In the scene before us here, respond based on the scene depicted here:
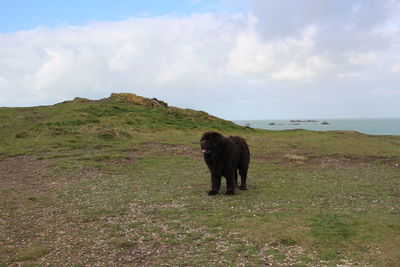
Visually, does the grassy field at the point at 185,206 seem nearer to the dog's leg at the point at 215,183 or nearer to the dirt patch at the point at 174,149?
the dirt patch at the point at 174,149

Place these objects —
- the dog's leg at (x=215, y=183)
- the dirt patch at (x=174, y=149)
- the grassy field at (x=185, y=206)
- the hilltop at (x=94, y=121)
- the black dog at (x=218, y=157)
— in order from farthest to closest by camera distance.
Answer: the hilltop at (x=94, y=121), the dirt patch at (x=174, y=149), the dog's leg at (x=215, y=183), the black dog at (x=218, y=157), the grassy field at (x=185, y=206)

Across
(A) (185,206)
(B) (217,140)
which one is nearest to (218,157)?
(B) (217,140)

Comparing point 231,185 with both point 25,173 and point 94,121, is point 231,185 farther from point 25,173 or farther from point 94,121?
point 94,121

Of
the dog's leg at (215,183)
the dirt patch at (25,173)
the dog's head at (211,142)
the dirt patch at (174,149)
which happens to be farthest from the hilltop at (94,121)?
the dog's head at (211,142)

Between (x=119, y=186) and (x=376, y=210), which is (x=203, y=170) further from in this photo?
(x=376, y=210)

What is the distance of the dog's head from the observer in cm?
1266

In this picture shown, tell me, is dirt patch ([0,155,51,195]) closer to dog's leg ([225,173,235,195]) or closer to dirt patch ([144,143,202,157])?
dirt patch ([144,143,202,157])

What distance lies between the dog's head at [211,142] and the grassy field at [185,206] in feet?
5.70

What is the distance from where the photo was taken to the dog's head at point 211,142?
1266 centimetres

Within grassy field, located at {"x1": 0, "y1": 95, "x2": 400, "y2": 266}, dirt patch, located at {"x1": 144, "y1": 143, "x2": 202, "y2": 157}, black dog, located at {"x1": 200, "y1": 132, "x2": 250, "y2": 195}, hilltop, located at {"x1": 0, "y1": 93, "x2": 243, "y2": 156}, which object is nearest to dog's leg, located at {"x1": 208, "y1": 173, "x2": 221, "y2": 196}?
black dog, located at {"x1": 200, "y1": 132, "x2": 250, "y2": 195}

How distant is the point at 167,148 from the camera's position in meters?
26.0

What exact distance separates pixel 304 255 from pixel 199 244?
2.26 metres

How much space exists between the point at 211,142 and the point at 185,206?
2517mm

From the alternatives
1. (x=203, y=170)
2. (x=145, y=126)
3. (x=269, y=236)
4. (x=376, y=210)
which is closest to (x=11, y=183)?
(x=203, y=170)
